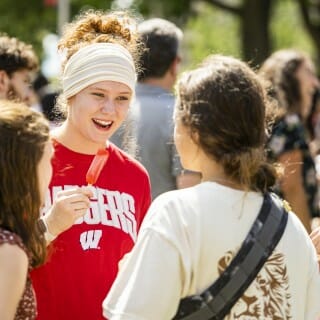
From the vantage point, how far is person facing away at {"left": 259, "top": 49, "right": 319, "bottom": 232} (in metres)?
6.93

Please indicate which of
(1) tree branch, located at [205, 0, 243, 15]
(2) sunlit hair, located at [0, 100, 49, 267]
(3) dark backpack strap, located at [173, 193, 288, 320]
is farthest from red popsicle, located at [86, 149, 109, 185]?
(1) tree branch, located at [205, 0, 243, 15]

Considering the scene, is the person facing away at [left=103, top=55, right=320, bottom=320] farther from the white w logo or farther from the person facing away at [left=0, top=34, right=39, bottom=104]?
the person facing away at [left=0, top=34, right=39, bottom=104]

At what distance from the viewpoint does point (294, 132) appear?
699 centimetres

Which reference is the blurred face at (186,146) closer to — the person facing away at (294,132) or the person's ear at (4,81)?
the person's ear at (4,81)

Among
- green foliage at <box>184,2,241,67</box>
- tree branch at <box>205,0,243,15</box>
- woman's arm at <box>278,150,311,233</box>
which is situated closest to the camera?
woman's arm at <box>278,150,311,233</box>

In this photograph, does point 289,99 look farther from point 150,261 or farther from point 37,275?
point 150,261

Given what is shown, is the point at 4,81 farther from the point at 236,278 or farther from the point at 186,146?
the point at 236,278

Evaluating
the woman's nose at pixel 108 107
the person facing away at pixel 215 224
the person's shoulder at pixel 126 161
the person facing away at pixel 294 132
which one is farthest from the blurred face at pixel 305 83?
the person facing away at pixel 215 224

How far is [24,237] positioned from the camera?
3.31m

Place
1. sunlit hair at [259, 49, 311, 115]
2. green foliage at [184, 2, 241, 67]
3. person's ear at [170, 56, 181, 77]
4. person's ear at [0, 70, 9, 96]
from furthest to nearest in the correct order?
green foliage at [184, 2, 241, 67] → sunlit hair at [259, 49, 311, 115] → person's ear at [170, 56, 181, 77] → person's ear at [0, 70, 9, 96]

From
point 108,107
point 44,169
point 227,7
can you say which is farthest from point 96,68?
point 227,7

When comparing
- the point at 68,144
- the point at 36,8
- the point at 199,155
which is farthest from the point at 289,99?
the point at 36,8

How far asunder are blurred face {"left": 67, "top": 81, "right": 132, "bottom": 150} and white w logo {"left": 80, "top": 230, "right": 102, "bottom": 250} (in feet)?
1.17

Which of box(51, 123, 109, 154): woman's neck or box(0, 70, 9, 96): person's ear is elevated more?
box(51, 123, 109, 154): woman's neck
